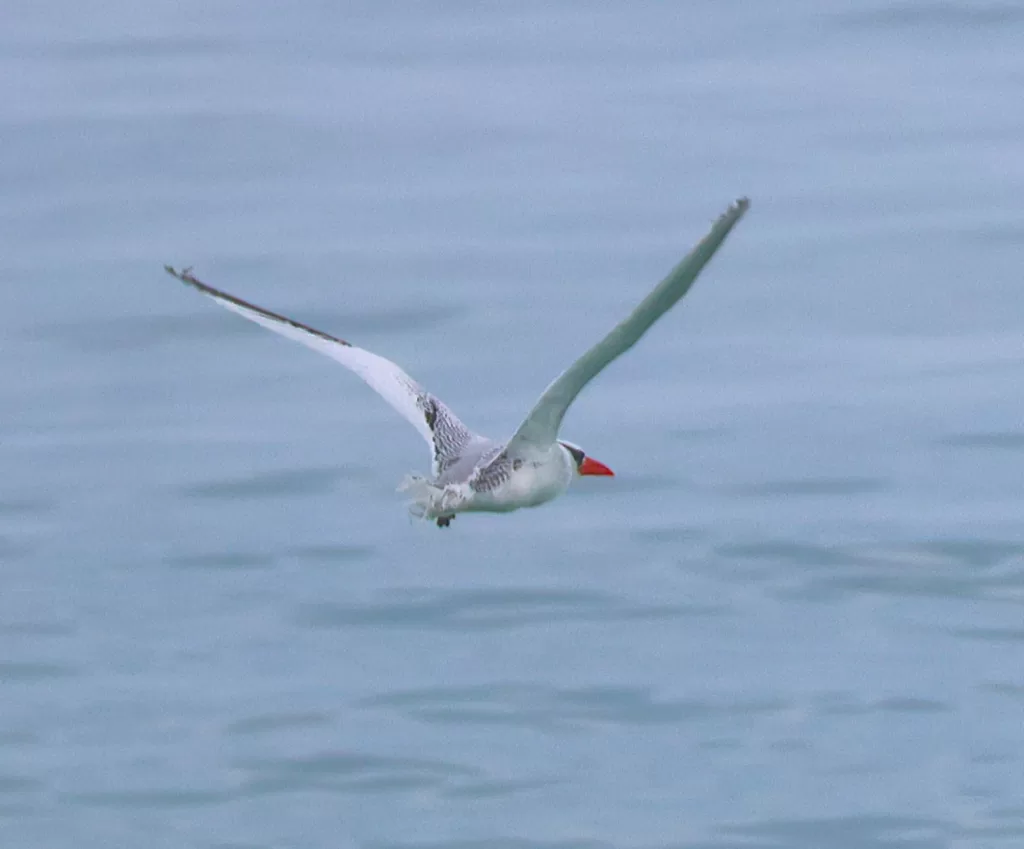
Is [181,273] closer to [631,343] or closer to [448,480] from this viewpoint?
[448,480]

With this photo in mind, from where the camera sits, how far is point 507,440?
11.5 metres

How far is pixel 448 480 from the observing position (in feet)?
37.3

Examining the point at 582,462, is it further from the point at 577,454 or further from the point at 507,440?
the point at 507,440

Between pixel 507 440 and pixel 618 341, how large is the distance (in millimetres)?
1813

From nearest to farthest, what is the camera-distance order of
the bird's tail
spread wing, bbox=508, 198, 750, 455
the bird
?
1. spread wing, bbox=508, 198, 750, 455
2. the bird
3. the bird's tail

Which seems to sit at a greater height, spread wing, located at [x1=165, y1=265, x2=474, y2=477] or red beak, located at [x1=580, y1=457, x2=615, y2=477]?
spread wing, located at [x1=165, y1=265, x2=474, y2=477]

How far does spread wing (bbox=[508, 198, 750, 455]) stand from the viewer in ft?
29.5

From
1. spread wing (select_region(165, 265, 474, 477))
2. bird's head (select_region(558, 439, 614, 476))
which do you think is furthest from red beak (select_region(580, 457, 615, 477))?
spread wing (select_region(165, 265, 474, 477))

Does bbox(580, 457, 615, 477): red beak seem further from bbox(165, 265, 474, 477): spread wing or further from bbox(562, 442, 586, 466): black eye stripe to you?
bbox(165, 265, 474, 477): spread wing

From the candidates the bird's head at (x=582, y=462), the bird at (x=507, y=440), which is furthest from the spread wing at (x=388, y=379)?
the bird's head at (x=582, y=462)

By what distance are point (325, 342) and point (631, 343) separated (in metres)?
3.56

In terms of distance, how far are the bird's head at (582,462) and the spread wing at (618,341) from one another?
70 cm

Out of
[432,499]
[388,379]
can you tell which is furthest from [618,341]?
[388,379]

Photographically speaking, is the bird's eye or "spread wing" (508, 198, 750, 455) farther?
the bird's eye
